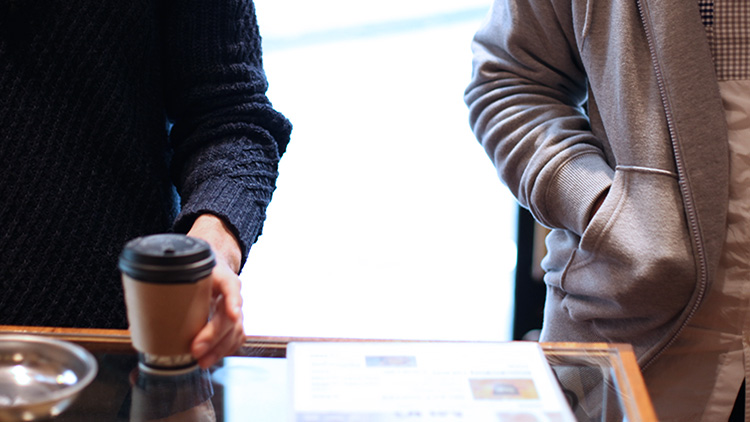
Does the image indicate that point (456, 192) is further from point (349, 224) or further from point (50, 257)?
point (50, 257)

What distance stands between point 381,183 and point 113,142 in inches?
51.9

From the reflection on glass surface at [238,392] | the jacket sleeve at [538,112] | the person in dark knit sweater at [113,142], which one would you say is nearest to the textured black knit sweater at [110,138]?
the person in dark knit sweater at [113,142]

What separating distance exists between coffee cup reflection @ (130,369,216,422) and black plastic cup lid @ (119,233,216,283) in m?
0.12

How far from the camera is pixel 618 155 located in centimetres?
101

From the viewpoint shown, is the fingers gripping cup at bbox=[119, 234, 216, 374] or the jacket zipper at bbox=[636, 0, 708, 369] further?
the jacket zipper at bbox=[636, 0, 708, 369]

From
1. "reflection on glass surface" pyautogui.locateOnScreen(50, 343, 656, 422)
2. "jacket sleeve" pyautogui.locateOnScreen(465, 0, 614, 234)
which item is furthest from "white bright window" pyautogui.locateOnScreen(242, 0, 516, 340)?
"reflection on glass surface" pyautogui.locateOnScreen(50, 343, 656, 422)

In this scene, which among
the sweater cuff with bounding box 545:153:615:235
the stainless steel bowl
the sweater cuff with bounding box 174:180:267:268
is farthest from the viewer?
the sweater cuff with bounding box 545:153:615:235

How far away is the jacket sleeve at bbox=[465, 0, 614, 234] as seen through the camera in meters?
1.06

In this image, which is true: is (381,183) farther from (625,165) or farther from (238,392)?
(238,392)

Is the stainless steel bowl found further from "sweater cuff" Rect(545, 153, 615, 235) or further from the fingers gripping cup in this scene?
"sweater cuff" Rect(545, 153, 615, 235)

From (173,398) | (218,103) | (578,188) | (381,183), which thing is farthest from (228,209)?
(381,183)

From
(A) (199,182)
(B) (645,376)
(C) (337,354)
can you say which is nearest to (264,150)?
(A) (199,182)

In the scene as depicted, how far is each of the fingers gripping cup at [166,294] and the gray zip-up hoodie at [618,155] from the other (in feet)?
2.01

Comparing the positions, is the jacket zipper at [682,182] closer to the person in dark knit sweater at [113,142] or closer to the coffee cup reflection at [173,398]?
the person in dark knit sweater at [113,142]
